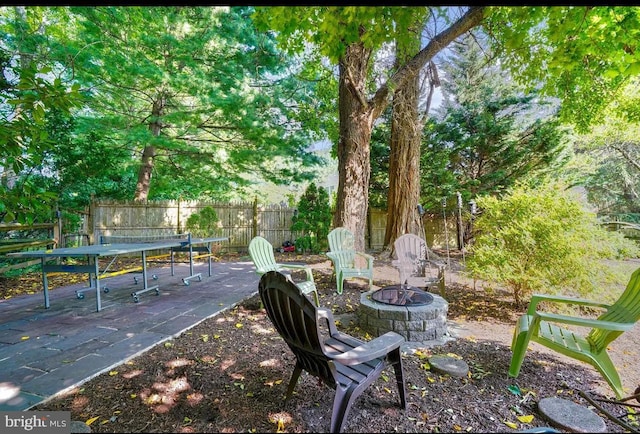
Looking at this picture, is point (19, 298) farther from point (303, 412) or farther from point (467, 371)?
point (467, 371)

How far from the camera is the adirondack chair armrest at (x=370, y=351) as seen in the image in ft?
5.06

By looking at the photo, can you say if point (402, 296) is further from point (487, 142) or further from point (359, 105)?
point (487, 142)

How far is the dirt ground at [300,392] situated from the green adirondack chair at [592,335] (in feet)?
0.55

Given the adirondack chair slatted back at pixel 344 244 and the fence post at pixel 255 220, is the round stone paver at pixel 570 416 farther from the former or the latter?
the fence post at pixel 255 220

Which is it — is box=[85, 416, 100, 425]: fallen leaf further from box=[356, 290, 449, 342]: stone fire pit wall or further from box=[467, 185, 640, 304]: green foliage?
box=[467, 185, 640, 304]: green foliage

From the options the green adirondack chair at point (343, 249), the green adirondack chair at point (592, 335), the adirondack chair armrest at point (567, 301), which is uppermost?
the green adirondack chair at point (343, 249)

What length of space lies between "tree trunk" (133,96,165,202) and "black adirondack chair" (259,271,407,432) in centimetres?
826

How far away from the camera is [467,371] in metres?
2.30

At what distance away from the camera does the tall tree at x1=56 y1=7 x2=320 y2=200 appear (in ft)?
21.2

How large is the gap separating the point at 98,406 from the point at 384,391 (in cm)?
180

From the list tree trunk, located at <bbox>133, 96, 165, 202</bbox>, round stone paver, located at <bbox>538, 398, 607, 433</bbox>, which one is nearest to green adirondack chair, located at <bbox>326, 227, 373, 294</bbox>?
round stone paver, located at <bbox>538, 398, 607, 433</bbox>

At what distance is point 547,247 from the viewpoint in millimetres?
3582

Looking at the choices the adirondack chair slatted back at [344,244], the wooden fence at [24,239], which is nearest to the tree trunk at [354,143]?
the adirondack chair slatted back at [344,244]

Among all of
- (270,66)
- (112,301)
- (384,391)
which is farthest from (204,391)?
(270,66)
